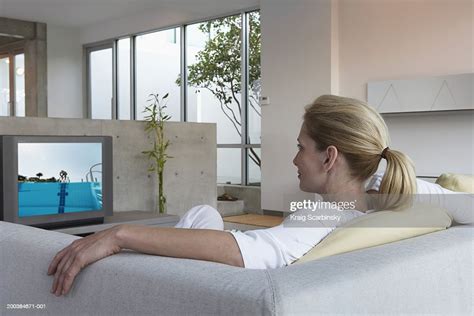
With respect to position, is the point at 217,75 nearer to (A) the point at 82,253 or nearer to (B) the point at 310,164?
(B) the point at 310,164

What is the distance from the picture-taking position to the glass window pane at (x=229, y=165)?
25.1 feet

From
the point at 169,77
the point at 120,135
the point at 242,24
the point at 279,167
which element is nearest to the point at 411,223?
the point at 120,135

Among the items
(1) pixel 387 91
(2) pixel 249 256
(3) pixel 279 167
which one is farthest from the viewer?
(3) pixel 279 167

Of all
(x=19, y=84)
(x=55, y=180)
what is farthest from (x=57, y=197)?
(x=19, y=84)

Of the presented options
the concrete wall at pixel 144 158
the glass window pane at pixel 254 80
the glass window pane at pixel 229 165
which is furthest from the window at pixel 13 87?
the concrete wall at pixel 144 158

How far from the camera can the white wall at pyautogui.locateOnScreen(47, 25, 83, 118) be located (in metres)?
9.48

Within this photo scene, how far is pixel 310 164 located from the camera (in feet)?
4.60

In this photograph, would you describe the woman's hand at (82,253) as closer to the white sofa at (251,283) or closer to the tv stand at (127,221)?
the white sofa at (251,283)

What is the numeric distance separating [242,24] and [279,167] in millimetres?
2153

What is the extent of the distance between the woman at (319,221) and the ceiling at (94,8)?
5.98m

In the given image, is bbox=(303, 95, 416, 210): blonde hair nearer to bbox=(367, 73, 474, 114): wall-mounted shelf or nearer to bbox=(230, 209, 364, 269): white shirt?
bbox=(230, 209, 364, 269): white shirt

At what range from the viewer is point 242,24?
7492mm

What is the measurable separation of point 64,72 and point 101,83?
2.15 feet

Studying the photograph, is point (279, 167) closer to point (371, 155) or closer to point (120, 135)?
point (120, 135)
